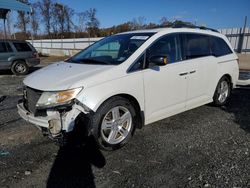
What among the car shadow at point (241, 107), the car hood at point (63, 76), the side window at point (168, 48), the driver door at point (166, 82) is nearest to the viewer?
the car hood at point (63, 76)

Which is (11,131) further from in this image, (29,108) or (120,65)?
(120,65)

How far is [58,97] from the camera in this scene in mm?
3221

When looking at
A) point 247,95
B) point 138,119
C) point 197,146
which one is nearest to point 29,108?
point 138,119

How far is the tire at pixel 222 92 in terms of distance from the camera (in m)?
5.46

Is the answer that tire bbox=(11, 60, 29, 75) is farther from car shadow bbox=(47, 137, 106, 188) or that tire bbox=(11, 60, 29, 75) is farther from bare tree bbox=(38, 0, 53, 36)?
bare tree bbox=(38, 0, 53, 36)

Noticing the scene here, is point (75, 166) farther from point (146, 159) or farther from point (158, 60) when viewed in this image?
point (158, 60)

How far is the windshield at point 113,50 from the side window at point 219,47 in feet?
5.97

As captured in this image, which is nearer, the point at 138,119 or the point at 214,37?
the point at 138,119

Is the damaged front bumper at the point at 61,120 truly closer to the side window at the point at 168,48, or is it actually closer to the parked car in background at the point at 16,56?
the side window at the point at 168,48

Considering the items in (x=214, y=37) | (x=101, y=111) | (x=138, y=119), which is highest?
(x=214, y=37)

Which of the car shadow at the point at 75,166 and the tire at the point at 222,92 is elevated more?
the tire at the point at 222,92

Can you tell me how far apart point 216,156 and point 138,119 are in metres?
1.28

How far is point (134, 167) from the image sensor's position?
3209mm

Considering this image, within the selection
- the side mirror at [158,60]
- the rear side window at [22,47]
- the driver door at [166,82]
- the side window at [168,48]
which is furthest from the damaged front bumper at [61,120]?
the rear side window at [22,47]
